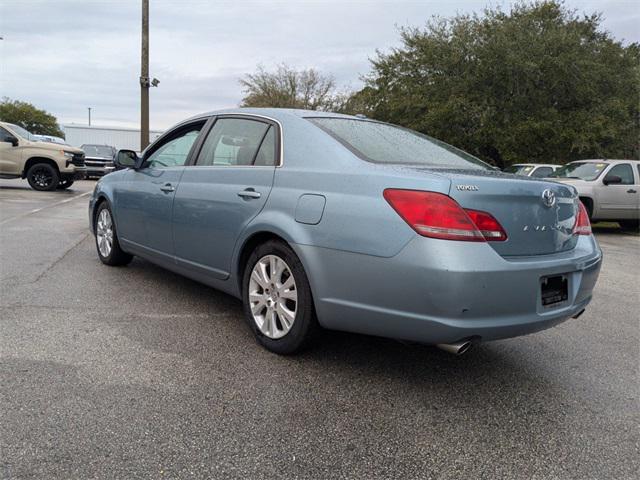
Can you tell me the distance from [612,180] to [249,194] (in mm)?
10442

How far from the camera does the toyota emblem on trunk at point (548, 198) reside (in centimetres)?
298

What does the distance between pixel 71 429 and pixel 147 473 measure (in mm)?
525

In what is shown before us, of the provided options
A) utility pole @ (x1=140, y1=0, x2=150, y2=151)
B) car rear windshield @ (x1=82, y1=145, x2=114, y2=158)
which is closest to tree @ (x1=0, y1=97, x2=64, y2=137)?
car rear windshield @ (x1=82, y1=145, x2=114, y2=158)

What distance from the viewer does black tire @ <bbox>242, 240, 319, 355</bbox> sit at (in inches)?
125

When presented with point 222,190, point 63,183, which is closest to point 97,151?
point 63,183

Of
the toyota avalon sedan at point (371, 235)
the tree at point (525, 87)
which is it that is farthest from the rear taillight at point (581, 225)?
the tree at point (525, 87)

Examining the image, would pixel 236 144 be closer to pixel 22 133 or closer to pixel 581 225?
pixel 581 225

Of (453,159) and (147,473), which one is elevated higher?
(453,159)

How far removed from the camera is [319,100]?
39.4 m

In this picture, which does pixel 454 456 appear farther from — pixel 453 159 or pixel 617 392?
pixel 453 159

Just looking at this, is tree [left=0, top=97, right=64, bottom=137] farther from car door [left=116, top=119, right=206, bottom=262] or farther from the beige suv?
car door [left=116, top=119, right=206, bottom=262]

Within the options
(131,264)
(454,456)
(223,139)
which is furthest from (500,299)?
(131,264)

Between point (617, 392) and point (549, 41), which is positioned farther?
point (549, 41)

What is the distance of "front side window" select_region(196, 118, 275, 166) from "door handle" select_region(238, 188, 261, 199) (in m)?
0.22
